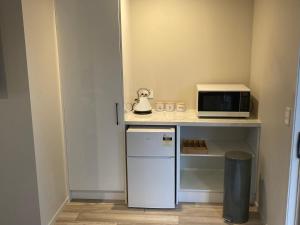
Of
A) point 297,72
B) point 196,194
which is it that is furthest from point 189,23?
point 196,194

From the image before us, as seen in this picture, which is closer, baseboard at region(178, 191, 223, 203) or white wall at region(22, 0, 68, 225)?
white wall at region(22, 0, 68, 225)

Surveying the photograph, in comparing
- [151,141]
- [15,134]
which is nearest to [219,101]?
[151,141]

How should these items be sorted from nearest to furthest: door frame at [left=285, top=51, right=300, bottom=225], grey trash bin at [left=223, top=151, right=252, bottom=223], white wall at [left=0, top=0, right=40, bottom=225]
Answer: door frame at [left=285, top=51, right=300, bottom=225]
white wall at [left=0, top=0, right=40, bottom=225]
grey trash bin at [left=223, top=151, right=252, bottom=223]

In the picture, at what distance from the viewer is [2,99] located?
8.32 ft

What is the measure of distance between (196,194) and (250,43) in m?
1.68

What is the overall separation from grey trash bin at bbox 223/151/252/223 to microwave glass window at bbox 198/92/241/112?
0.45 m

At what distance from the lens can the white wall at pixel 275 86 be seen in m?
2.26

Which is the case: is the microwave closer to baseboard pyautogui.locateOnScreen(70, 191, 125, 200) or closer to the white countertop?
the white countertop

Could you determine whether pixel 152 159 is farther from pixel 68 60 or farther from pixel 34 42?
pixel 34 42

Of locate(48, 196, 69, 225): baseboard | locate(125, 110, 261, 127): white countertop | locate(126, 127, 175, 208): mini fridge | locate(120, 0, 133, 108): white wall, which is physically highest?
locate(120, 0, 133, 108): white wall

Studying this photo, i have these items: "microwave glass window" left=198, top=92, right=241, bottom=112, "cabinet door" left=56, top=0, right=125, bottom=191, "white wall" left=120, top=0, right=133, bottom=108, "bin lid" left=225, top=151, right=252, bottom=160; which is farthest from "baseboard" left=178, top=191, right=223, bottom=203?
"white wall" left=120, top=0, right=133, bottom=108

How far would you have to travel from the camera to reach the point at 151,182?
10.3ft

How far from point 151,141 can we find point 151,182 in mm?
410

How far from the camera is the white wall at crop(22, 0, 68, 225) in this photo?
2.54 metres
